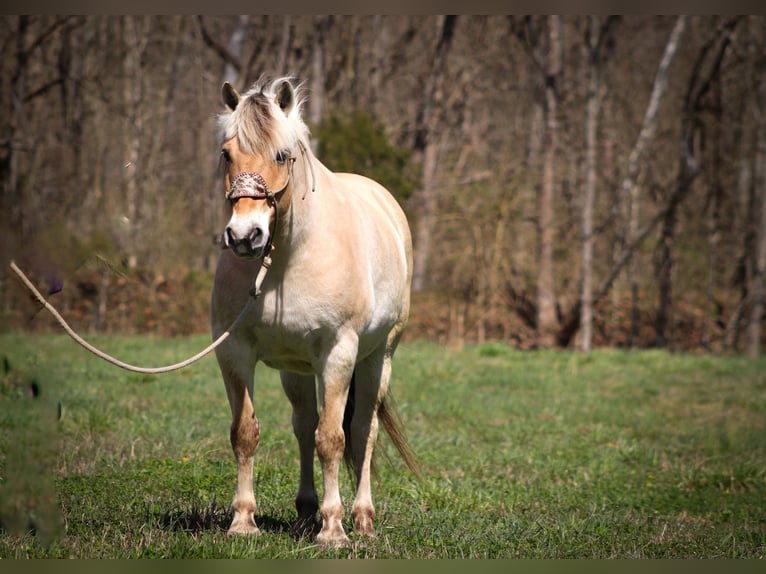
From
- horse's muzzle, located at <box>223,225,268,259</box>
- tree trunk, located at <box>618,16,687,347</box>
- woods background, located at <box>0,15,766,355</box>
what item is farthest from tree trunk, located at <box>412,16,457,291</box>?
horse's muzzle, located at <box>223,225,268,259</box>

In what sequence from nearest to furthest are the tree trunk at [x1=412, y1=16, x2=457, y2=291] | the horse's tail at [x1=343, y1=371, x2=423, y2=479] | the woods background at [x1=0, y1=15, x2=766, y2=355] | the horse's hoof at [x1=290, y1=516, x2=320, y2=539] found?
the horse's hoof at [x1=290, y1=516, x2=320, y2=539] → the horse's tail at [x1=343, y1=371, x2=423, y2=479] → the woods background at [x1=0, y1=15, x2=766, y2=355] → the tree trunk at [x1=412, y1=16, x2=457, y2=291]

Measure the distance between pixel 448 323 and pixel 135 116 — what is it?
9.14 metres

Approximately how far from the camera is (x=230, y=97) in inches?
181

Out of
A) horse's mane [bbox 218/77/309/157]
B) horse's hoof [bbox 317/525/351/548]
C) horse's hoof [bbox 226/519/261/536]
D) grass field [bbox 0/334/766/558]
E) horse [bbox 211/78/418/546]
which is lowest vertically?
grass field [bbox 0/334/766/558]

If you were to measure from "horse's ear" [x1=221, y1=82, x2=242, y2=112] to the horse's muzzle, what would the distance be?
0.89m

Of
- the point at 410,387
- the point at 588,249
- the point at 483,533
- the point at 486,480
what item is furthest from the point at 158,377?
the point at 588,249

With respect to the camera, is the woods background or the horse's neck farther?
the woods background

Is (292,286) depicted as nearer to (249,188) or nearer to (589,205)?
(249,188)

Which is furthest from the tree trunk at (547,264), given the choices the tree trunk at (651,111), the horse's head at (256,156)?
the horse's head at (256,156)

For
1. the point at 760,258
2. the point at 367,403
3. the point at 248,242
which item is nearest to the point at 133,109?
the point at 760,258

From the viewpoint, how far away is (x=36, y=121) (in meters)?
25.4

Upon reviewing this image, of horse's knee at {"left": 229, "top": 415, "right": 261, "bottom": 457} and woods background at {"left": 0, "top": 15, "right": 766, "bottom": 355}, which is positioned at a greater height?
woods background at {"left": 0, "top": 15, "right": 766, "bottom": 355}

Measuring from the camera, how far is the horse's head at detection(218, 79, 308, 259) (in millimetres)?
4066

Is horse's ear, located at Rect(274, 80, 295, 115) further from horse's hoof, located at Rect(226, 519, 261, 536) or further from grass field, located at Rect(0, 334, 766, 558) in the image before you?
horse's hoof, located at Rect(226, 519, 261, 536)
